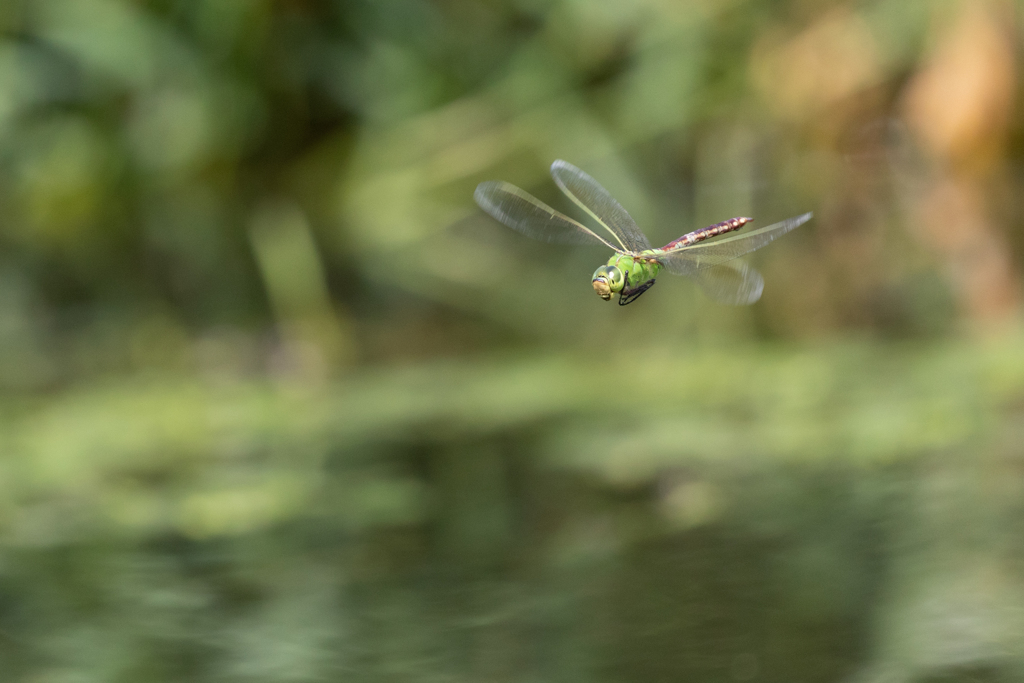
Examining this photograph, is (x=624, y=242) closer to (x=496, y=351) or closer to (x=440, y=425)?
(x=440, y=425)

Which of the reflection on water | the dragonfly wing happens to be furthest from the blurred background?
the dragonfly wing

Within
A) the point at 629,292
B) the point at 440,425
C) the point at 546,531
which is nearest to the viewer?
the point at 546,531

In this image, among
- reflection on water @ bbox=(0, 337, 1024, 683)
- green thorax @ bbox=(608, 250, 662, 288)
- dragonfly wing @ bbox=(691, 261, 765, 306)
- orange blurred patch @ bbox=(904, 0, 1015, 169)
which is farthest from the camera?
orange blurred patch @ bbox=(904, 0, 1015, 169)

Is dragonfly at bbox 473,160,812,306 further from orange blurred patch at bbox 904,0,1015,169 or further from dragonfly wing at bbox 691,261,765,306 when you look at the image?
orange blurred patch at bbox 904,0,1015,169

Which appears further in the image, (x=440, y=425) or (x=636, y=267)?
(x=440, y=425)

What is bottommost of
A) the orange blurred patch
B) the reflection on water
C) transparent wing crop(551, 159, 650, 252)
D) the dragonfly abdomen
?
the reflection on water

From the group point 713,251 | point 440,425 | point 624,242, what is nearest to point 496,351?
point 440,425
